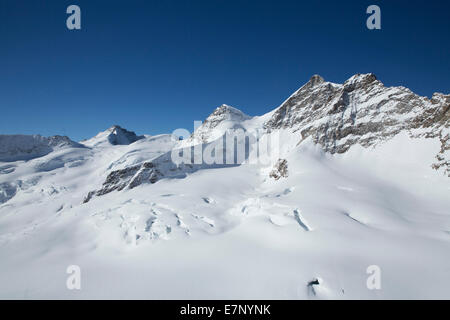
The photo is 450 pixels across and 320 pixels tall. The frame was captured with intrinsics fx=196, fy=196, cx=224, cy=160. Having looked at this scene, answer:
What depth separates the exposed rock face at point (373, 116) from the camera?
36594 millimetres

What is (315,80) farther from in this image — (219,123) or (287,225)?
(287,225)

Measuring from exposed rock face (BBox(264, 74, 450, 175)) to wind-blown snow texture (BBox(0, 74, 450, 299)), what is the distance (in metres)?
0.26

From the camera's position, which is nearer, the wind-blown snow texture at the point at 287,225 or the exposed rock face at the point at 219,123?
the wind-blown snow texture at the point at 287,225

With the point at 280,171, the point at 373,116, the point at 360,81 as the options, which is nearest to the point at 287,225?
the point at 280,171

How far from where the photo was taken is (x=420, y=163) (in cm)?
3281

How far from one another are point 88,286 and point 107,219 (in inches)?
598

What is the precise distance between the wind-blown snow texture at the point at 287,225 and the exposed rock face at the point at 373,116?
26 cm

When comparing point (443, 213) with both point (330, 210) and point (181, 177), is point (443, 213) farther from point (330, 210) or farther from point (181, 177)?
point (181, 177)

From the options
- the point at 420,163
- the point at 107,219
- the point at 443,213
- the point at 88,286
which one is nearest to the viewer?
the point at 88,286

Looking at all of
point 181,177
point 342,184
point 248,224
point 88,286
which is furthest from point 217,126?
point 88,286

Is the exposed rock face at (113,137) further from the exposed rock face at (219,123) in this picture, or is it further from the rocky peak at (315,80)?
the rocky peak at (315,80)

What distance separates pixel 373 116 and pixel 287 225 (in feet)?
141

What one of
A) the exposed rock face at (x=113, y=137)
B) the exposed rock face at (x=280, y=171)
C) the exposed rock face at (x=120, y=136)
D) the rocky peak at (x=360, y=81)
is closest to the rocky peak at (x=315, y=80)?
the rocky peak at (x=360, y=81)

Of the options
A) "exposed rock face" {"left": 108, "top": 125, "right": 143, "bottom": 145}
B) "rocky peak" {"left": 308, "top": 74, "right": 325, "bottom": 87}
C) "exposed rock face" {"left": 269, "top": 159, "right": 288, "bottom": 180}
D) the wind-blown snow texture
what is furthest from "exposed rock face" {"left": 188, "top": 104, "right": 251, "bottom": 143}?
"exposed rock face" {"left": 108, "top": 125, "right": 143, "bottom": 145}
